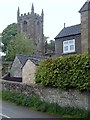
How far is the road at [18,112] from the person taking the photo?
17.0m

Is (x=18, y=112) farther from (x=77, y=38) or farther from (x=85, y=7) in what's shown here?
(x=77, y=38)

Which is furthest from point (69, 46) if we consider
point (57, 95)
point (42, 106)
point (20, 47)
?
point (20, 47)

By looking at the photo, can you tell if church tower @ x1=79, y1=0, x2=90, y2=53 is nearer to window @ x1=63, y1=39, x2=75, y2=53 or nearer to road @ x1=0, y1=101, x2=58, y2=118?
window @ x1=63, y1=39, x2=75, y2=53

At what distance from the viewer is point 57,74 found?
768 inches

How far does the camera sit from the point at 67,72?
18531 millimetres

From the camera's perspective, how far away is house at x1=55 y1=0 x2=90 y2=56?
25.3 meters

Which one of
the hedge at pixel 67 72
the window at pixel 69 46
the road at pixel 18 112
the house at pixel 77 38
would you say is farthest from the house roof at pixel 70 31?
the road at pixel 18 112

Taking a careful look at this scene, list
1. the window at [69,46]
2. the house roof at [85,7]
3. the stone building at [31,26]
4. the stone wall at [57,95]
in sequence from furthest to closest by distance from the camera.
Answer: the stone building at [31,26]
the window at [69,46]
the house roof at [85,7]
the stone wall at [57,95]

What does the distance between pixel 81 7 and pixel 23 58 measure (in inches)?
637

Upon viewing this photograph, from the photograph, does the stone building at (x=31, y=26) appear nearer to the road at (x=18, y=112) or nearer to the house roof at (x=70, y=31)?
the house roof at (x=70, y=31)

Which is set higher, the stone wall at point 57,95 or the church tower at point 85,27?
the church tower at point 85,27

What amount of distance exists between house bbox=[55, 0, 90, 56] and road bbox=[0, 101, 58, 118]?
8619mm

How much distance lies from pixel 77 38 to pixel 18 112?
13193 millimetres

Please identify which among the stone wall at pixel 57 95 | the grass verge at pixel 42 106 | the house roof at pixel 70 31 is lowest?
the grass verge at pixel 42 106
